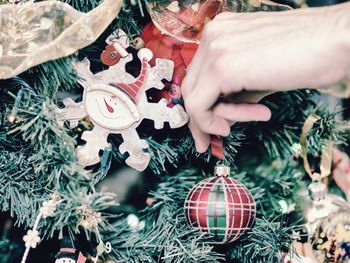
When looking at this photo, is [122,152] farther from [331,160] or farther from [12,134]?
[331,160]

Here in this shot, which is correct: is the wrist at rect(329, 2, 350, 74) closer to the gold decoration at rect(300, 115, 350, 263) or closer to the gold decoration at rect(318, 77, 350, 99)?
the gold decoration at rect(318, 77, 350, 99)

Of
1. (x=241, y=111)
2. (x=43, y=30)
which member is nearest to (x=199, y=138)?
(x=241, y=111)

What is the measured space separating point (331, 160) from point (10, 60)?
1.16 feet

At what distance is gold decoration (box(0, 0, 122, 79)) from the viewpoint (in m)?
0.57

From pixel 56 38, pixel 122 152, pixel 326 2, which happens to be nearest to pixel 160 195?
pixel 122 152

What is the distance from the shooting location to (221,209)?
22.5 inches

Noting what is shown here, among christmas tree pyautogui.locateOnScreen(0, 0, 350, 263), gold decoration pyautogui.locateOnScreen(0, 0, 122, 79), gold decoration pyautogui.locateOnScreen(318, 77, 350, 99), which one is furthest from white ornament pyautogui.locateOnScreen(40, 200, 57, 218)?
gold decoration pyautogui.locateOnScreen(318, 77, 350, 99)

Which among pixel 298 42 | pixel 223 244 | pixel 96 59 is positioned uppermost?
pixel 298 42

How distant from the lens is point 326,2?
0.77 meters

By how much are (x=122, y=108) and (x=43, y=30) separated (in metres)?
0.10

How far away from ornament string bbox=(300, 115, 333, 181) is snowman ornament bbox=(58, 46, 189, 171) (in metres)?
0.14

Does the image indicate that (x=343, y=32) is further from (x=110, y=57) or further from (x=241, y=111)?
(x=110, y=57)

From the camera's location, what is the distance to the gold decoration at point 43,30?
568 mm

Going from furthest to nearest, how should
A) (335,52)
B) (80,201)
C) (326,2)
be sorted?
1. (326,2)
2. (80,201)
3. (335,52)
